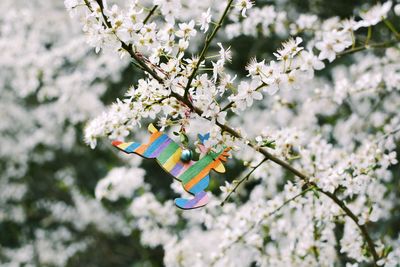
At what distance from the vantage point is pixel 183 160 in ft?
4.81

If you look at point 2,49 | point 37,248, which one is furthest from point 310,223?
point 37,248

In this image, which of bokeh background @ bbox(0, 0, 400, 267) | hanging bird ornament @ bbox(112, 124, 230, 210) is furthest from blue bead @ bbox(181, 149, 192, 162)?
bokeh background @ bbox(0, 0, 400, 267)

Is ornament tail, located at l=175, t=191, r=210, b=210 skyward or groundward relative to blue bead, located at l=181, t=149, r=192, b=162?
groundward

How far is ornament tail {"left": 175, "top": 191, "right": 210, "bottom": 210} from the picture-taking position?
1.37 meters

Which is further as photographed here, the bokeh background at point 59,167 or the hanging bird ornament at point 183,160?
the bokeh background at point 59,167

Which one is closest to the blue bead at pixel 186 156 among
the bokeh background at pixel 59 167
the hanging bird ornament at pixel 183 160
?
the hanging bird ornament at pixel 183 160

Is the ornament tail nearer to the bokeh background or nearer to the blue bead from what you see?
the blue bead

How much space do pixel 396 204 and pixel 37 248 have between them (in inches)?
131

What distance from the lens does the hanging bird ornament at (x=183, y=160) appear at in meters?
1.43

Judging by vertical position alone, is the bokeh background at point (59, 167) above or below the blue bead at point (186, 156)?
below

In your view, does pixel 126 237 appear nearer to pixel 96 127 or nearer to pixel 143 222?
pixel 143 222

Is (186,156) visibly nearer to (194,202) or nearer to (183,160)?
(183,160)

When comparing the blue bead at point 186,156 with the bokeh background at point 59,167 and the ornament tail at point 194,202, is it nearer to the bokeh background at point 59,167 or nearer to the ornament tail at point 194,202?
the ornament tail at point 194,202

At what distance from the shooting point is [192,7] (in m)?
3.13
